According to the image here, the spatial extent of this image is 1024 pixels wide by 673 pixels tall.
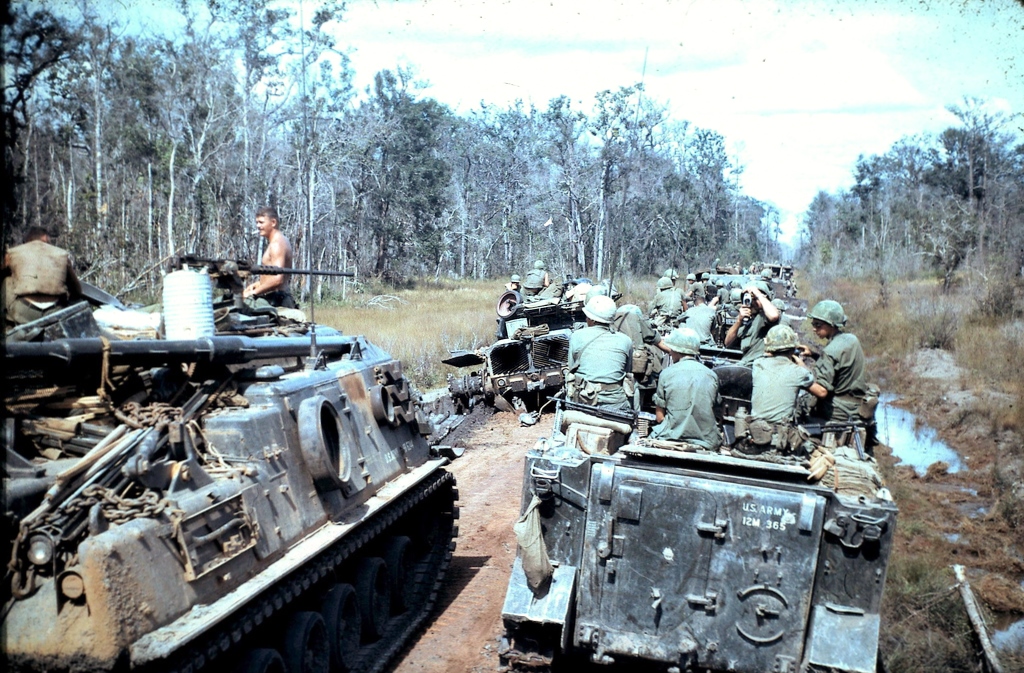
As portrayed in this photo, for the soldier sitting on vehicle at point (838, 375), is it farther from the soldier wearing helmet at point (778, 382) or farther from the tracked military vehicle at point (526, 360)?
the tracked military vehicle at point (526, 360)

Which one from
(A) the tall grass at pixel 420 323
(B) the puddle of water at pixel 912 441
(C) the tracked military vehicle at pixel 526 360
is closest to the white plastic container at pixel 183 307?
(C) the tracked military vehicle at pixel 526 360

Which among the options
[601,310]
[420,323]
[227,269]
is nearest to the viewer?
[227,269]

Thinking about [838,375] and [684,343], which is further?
[838,375]

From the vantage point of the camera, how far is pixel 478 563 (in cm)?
912

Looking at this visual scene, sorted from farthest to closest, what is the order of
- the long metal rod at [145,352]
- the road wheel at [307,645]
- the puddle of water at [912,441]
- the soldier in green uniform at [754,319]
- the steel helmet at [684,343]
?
1. the puddle of water at [912,441]
2. the soldier in green uniform at [754,319]
3. the steel helmet at [684,343]
4. the road wheel at [307,645]
5. the long metal rod at [145,352]

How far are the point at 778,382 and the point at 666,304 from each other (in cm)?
1188

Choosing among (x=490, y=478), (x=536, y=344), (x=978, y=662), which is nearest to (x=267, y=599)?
(x=978, y=662)

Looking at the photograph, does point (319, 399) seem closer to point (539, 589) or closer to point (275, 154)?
point (539, 589)

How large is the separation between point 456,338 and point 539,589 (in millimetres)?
16071

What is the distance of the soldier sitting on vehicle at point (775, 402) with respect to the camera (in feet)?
20.6

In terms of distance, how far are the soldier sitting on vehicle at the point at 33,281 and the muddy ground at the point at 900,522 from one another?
11.3 feet

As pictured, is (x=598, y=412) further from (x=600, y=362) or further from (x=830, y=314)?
(x=830, y=314)

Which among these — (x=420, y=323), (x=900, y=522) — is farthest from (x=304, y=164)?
(x=900, y=522)

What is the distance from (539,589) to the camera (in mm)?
5641
